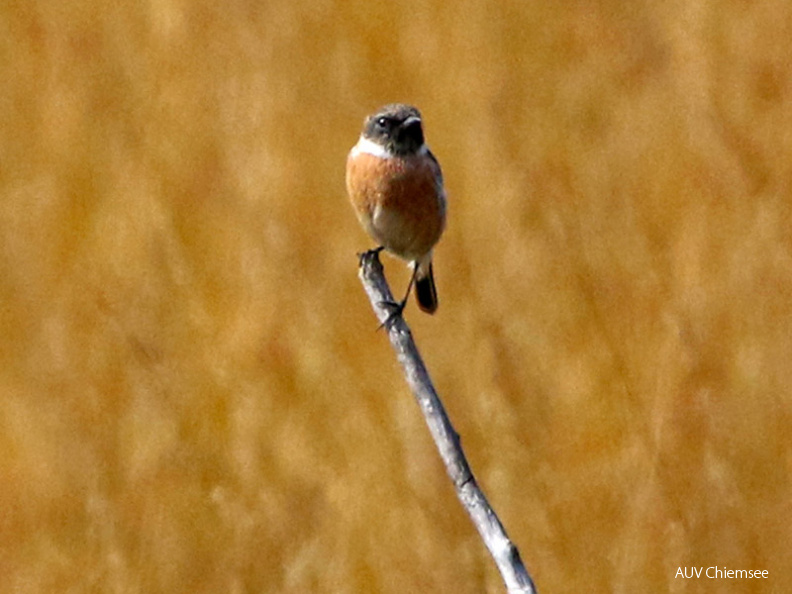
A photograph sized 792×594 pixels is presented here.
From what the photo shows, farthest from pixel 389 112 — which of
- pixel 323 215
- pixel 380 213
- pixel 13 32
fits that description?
pixel 13 32

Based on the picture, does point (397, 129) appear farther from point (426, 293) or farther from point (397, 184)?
point (426, 293)

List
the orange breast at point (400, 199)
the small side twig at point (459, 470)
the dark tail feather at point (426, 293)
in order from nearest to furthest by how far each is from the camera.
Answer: the small side twig at point (459, 470) → the orange breast at point (400, 199) → the dark tail feather at point (426, 293)

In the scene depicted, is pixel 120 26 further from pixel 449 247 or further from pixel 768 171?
pixel 768 171

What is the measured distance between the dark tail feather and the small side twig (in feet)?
2.41

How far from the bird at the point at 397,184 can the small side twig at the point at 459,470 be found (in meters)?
0.56

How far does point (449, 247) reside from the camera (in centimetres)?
323

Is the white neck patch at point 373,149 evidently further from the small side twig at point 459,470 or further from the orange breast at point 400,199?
the small side twig at point 459,470

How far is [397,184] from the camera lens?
2826 millimetres

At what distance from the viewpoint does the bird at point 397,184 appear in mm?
2838

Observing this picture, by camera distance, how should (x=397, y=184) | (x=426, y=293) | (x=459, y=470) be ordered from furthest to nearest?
(x=426, y=293), (x=397, y=184), (x=459, y=470)

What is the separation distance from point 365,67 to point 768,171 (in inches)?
41.5

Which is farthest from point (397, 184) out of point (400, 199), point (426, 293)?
point (426, 293)

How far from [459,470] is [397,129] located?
1224 mm

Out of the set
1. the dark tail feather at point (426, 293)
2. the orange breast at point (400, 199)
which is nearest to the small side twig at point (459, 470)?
the orange breast at point (400, 199)
